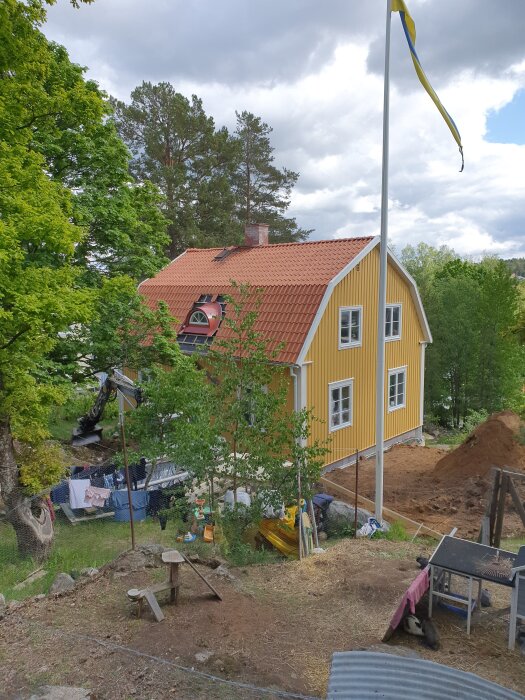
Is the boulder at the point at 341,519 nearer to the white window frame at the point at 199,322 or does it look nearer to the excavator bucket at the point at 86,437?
the white window frame at the point at 199,322

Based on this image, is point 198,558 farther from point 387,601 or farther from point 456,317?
point 456,317

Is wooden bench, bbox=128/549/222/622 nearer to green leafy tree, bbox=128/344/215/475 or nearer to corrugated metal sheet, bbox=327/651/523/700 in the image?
corrugated metal sheet, bbox=327/651/523/700

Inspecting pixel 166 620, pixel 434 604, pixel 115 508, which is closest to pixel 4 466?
pixel 115 508

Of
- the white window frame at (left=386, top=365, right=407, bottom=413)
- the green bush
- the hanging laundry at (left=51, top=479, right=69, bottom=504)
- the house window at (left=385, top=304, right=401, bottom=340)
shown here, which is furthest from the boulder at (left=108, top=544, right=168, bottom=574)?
the house window at (left=385, top=304, right=401, bottom=340)

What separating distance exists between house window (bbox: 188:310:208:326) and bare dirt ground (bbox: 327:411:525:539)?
675cm

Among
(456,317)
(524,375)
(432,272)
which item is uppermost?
(432,272)

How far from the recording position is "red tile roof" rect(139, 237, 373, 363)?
16.2 m

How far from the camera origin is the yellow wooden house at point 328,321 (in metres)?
16.3

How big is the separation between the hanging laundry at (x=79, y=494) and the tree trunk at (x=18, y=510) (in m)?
1.62

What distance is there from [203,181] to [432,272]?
19.7 metres

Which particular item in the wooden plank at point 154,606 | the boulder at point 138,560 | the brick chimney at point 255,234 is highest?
the brick chimney at point 255,234

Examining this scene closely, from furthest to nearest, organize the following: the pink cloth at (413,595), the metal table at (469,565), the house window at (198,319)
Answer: the house window at (198,319)
the metal table at (469,565)
the pink cloth at (413,595)

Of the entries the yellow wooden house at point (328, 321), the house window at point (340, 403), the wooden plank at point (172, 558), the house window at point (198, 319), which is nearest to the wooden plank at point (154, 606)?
the wooden plank at point (172, 558)

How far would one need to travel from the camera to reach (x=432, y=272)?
42.1 m
